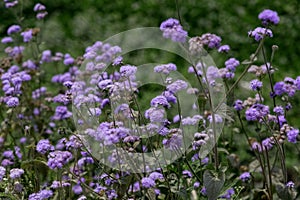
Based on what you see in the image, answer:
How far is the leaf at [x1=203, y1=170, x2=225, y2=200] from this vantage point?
8.51 feet

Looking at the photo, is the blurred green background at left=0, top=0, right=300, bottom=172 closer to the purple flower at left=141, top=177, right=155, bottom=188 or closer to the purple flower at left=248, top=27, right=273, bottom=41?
the purple flower at left=248, top=27, right=273, bottom=41

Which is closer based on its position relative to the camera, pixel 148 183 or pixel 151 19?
pixel 148 183

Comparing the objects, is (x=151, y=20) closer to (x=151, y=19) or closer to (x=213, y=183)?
(x=151, y=19)

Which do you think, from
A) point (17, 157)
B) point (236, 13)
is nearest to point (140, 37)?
point (236, 13)

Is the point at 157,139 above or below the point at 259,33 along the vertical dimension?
below

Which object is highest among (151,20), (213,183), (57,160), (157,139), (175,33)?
(151,20)

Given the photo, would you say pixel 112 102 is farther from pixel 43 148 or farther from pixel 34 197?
pixel 34 197

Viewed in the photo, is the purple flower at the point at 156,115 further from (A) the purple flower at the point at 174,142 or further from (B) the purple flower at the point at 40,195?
(B) the purple flower at the point at 40,195

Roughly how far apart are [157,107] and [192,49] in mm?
313

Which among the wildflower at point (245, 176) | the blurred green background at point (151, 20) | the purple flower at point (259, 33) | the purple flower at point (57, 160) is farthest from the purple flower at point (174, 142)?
the blurred green background at point (151, 20)

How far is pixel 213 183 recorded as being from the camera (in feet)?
8.61

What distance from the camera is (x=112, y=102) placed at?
2.83 meters

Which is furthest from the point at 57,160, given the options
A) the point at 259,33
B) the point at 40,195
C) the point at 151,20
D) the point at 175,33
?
the point at 151,20

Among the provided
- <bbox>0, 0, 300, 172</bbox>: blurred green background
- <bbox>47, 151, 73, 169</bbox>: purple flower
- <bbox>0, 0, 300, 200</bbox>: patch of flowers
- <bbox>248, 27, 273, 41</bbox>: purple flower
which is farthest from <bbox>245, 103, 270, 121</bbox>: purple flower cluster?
<bbox>0, 0, 300, 172</bbox>: blurred green background
